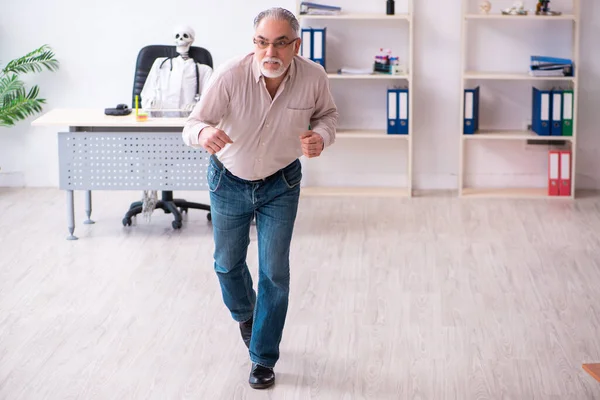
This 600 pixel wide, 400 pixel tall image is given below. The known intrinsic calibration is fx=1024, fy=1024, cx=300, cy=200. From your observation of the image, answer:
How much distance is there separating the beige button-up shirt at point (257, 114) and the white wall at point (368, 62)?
11.2 feet

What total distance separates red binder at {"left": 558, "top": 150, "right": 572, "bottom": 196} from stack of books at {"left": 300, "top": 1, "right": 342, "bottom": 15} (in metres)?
1.77

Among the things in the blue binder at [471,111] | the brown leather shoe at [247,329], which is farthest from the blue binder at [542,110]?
the brown leather shoe at [247,329]

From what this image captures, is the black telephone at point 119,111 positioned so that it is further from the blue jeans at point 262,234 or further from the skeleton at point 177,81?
the blue jeans at point 262,234

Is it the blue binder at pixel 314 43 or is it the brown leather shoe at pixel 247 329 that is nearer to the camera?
the brown leather shoe at pixel 247 329

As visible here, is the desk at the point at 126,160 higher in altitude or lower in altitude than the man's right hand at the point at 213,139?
lower

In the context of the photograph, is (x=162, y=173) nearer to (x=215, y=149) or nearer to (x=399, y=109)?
(x=399, y=109)

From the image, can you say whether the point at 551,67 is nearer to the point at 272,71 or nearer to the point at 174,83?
the point at 174,83

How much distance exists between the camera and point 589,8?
679 cm

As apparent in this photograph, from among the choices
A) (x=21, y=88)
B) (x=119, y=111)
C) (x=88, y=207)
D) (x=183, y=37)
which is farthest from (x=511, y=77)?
(x=21, y=88)

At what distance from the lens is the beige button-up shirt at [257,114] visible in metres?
3.51

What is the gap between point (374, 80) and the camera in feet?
23.1

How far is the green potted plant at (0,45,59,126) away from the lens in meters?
6.87

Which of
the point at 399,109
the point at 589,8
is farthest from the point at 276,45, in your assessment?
the point at 589,8

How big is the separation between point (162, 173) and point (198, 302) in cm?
130
